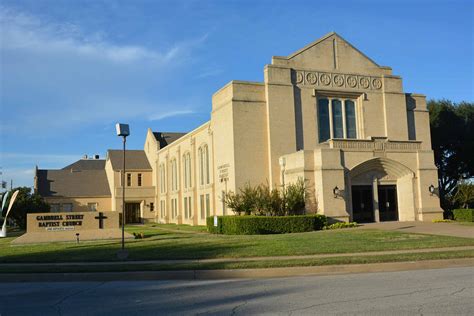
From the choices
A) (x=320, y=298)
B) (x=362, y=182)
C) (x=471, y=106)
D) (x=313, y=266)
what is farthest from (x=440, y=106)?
(x=320, y=298)

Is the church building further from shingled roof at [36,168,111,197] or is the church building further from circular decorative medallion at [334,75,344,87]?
shingled roof at [36,168,111,197]

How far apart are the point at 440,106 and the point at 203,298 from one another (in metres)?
43.4

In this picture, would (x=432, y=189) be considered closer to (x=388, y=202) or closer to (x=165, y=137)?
(x=388, y=202)

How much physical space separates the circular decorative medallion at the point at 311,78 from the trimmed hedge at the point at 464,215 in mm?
13606

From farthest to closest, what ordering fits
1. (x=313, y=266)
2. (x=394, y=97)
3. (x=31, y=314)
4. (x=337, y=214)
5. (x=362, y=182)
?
1. (x=394, y=97)
2. (x=362, y=182)
3. (x=337, y=214)
4. (x=313, y=266)
5. (x=31, y=314)

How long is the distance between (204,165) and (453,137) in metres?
24.2

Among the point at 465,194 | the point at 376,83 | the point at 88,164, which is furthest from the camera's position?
the point at 88,164

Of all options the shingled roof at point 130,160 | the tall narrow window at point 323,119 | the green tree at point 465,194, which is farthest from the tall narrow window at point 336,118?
the shingled roof at point 130,160

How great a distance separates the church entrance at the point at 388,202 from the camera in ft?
108

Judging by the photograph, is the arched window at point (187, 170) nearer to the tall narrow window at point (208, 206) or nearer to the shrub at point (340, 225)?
the tall narrow window at point (208, 206)

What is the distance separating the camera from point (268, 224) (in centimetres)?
2688

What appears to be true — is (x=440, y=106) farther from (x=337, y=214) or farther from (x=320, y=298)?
(x=320, y=298)

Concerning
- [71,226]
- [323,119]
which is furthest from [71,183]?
[323,119]

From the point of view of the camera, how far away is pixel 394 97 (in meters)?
37.9
